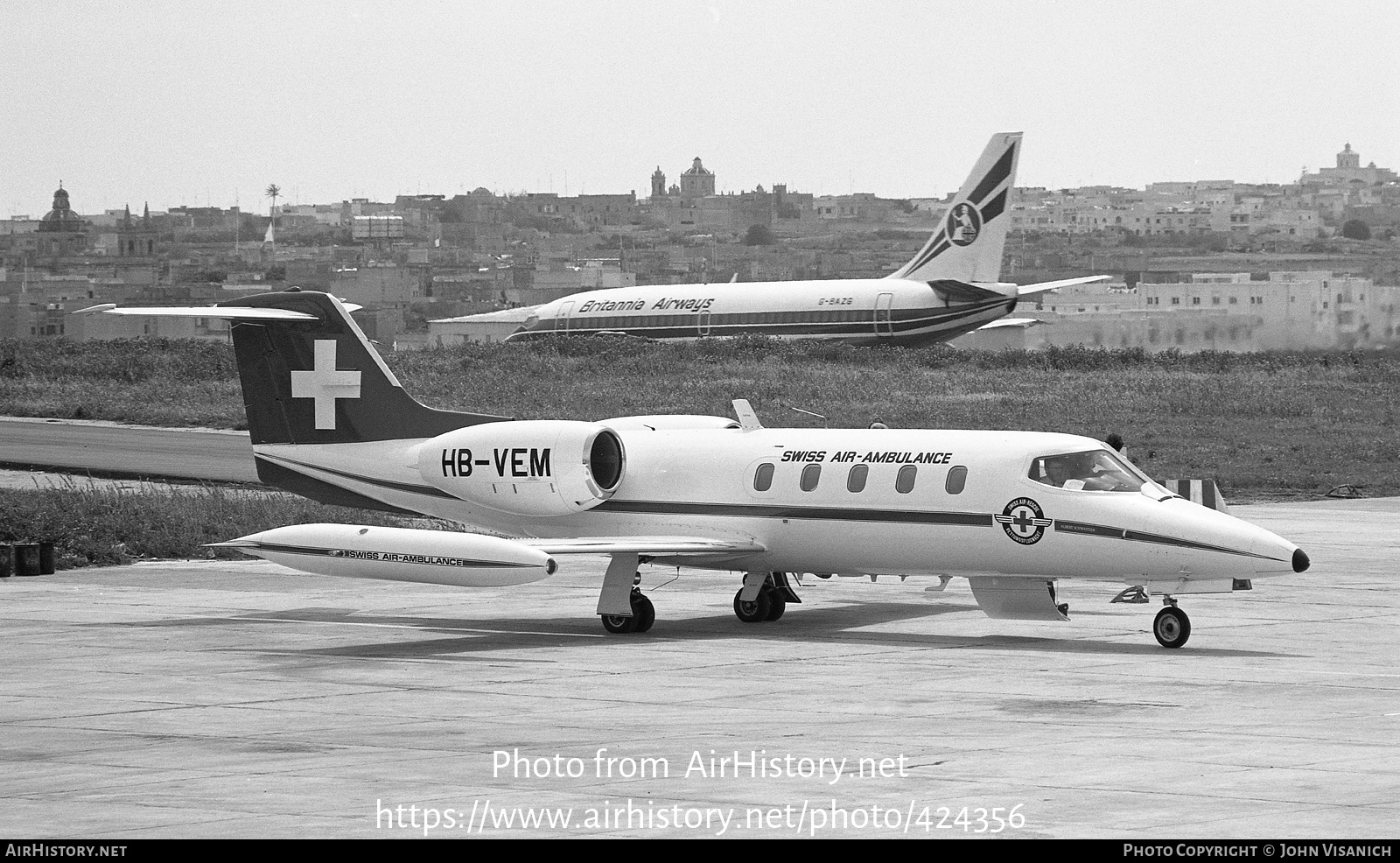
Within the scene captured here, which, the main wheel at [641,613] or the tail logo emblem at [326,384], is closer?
the main wheel at [641,613]

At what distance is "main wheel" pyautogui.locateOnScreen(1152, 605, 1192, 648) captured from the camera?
21469mm

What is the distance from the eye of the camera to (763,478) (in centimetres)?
2409

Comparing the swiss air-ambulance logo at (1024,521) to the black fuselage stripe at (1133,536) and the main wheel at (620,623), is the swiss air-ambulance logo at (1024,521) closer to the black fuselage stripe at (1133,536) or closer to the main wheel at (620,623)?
the black fuselage stripe at (1133,536)

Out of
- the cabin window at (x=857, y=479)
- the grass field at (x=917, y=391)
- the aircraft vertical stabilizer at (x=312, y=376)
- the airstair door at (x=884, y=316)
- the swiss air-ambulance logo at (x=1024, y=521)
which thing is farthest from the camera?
the airstair door at (x=884, y=316)

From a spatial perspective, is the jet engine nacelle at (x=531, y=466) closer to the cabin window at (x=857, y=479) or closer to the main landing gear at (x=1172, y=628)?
the cabin window at (x=857, y=479)

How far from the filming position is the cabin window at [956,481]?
894 inches

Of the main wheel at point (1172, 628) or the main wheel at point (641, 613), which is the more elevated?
the main wheel at point (1172, 628)

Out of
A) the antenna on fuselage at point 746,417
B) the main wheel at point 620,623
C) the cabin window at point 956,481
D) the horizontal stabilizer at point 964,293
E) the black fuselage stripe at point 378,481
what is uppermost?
the horizontal stabilizer at point 964,293

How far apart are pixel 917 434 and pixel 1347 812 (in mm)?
11574

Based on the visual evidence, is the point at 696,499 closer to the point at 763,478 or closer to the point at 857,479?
the point at 763,478

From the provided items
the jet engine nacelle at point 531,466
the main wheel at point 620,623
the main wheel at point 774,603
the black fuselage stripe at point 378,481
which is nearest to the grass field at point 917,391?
the main wheel at point 774,603

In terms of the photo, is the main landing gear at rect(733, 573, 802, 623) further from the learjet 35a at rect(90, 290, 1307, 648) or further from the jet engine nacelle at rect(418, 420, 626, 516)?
the jet engine nacelle at rect(418, 420, 626, 516)

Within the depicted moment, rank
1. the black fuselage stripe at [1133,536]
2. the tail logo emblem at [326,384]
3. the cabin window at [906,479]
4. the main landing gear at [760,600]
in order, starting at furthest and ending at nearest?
the tail logo emblem at [326,384], the main landing gear at [760,600], the cabin window at [906,479], the black fuselage stripe at [1133,536]

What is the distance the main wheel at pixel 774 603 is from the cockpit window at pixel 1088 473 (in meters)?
3.91
